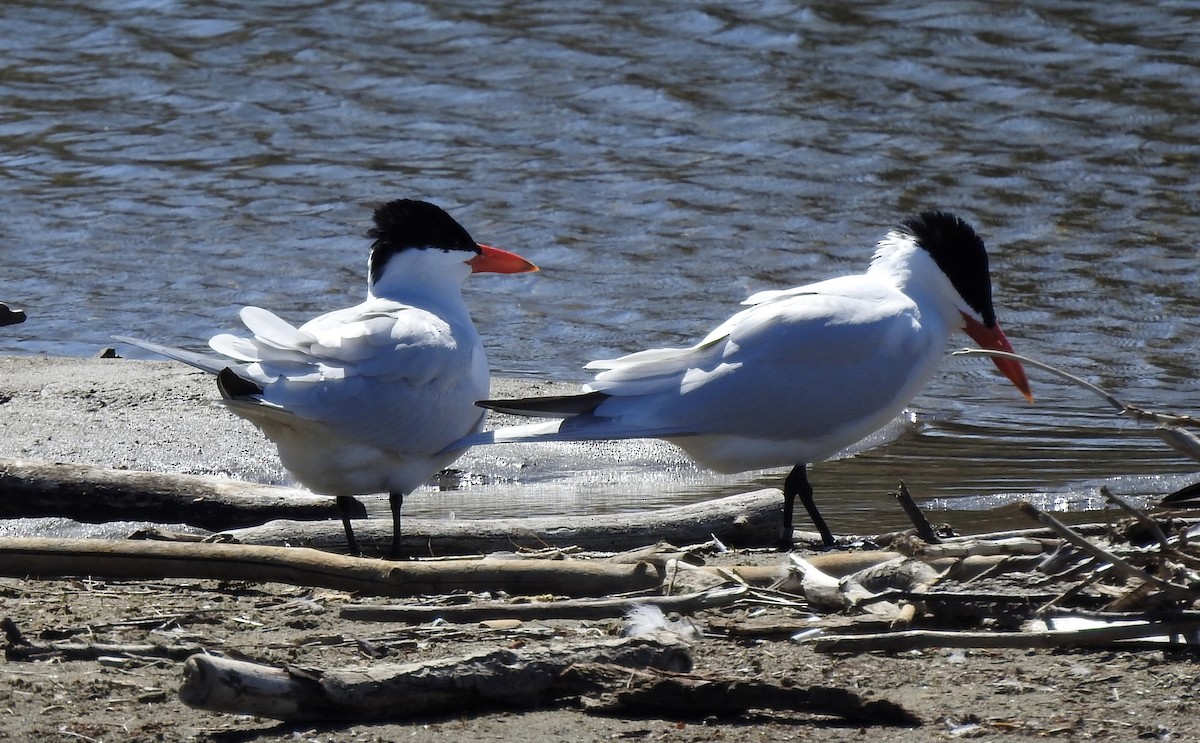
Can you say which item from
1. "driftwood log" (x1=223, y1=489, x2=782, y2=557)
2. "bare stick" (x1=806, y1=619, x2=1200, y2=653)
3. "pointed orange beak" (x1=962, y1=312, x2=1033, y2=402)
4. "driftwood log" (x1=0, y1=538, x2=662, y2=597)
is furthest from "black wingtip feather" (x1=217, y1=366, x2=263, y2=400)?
"pointed orange beak" (x1=962, y1=312, x2=1033, y2=402)

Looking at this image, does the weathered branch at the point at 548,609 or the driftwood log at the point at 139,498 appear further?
the driftwood log at the point at 139,498

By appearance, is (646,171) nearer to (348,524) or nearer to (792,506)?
(792,506)

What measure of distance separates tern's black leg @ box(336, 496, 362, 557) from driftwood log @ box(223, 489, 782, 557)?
0.17 ft

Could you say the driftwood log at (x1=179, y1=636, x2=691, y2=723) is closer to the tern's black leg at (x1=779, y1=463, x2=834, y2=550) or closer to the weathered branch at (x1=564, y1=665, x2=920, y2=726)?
the weathered branch at (x1=564, y1=665, x2=920, y2=726)

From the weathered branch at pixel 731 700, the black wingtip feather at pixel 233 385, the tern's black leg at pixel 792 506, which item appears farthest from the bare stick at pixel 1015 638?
the black wingtip feather at pixel 233 385

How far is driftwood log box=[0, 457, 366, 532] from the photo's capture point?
5633 mm

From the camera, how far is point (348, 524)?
519 centimetres

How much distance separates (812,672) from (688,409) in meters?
1.83

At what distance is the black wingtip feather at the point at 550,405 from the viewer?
500 centimetres

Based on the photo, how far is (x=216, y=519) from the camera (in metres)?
5.64

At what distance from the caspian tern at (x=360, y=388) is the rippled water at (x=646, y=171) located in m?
1.09

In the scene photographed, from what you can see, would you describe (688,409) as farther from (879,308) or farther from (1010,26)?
(1010,26)

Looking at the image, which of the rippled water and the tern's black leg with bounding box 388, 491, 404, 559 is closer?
the tern's black leg with bounding box 388, 491, 404, 559

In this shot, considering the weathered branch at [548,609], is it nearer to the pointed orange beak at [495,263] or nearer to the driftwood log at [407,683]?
the driftwood log at [407,683]
